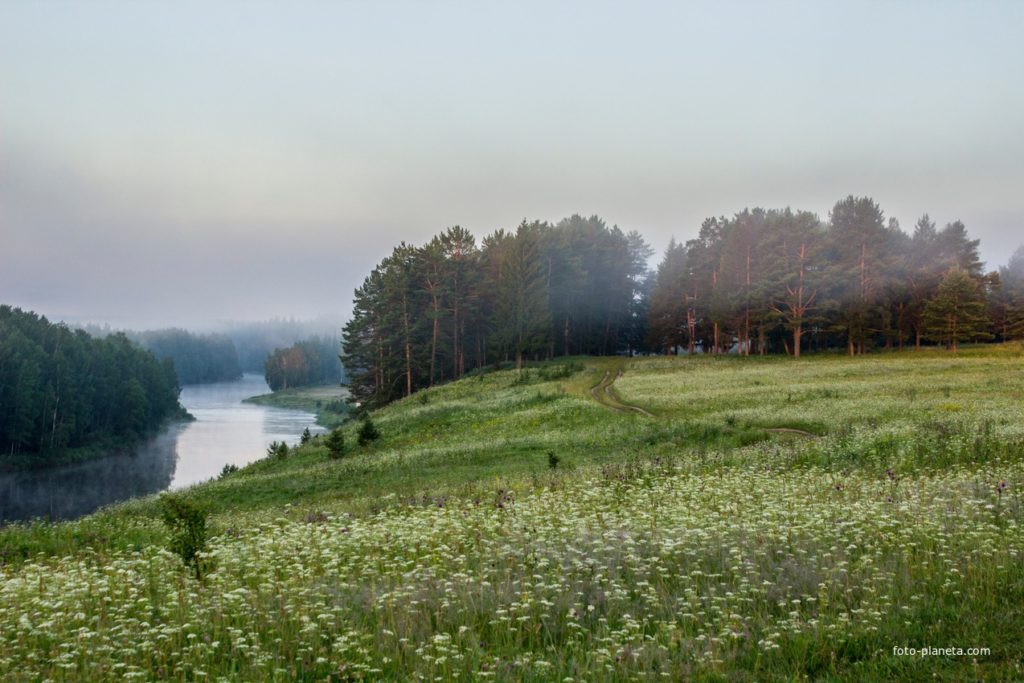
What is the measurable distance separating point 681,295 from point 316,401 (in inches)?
3026

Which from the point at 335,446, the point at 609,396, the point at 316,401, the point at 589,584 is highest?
the point at 589,584

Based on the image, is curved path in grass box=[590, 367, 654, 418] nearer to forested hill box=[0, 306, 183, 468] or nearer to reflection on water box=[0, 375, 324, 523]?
reflection on water box=[0, 375, 324, 523]

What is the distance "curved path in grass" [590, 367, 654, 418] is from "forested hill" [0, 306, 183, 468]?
5648 centimetres

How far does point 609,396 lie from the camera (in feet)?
144

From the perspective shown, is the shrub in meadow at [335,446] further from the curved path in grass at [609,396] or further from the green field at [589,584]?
the curved path in grass at [609,396]

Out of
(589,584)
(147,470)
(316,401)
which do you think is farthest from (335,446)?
(316,401)

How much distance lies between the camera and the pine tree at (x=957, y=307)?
2356 inches

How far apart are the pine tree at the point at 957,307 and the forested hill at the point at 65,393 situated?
90.1m

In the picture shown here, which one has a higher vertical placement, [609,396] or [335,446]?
[609,396]

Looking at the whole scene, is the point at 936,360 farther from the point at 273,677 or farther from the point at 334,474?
the point at 273,677

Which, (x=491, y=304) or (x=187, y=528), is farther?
(x=491, y=304)

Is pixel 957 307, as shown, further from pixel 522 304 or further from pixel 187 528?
pixel 187 528

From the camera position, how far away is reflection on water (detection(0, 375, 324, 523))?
43828mm

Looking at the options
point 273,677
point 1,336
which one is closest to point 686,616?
point 273,677
